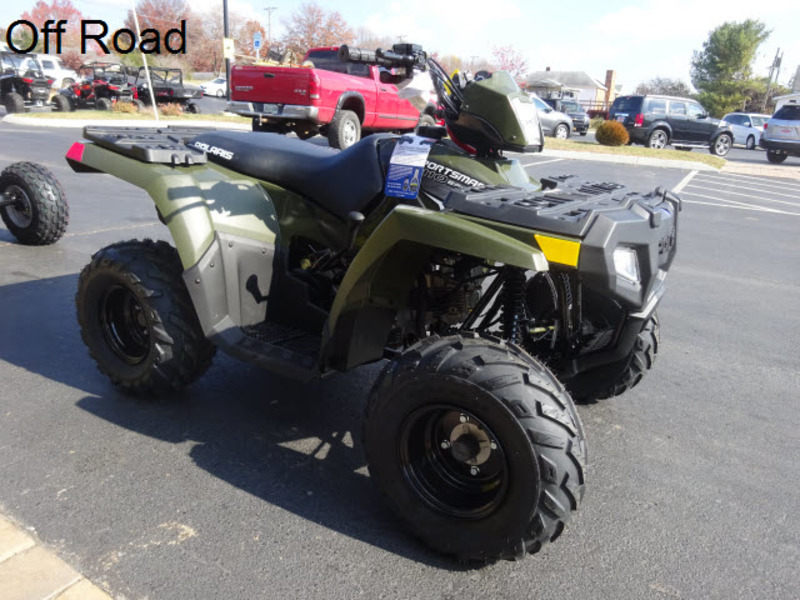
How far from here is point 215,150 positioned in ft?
11.6

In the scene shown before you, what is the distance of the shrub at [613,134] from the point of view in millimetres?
22094

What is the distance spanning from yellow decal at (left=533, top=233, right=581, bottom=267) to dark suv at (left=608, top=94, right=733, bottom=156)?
24290 millimetres

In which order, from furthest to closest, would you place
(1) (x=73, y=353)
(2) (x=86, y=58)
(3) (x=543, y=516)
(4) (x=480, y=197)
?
(2) (x=86, y=58) < (1) (x=73, y=353) < (4) (x=480, y=197) < (3) (x=543, y=516)

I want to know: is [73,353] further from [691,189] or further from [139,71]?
[139,71]

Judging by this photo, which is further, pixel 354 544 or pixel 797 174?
pixel 797 174

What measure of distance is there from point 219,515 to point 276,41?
64043 mm

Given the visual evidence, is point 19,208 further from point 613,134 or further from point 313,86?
point 613,134

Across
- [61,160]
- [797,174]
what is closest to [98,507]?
[61,160]

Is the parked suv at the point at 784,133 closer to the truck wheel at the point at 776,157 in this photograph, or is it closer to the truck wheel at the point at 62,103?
the truck wheel at the point at 776,157

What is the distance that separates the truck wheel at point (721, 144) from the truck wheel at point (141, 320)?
26.2 meters

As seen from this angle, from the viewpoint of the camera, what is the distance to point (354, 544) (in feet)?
7.86

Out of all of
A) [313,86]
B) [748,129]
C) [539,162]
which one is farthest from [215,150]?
[748,129]

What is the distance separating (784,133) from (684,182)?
35.6 ft

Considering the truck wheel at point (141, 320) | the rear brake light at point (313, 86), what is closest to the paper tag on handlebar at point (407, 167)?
the truck wheel at point (141, 320)
